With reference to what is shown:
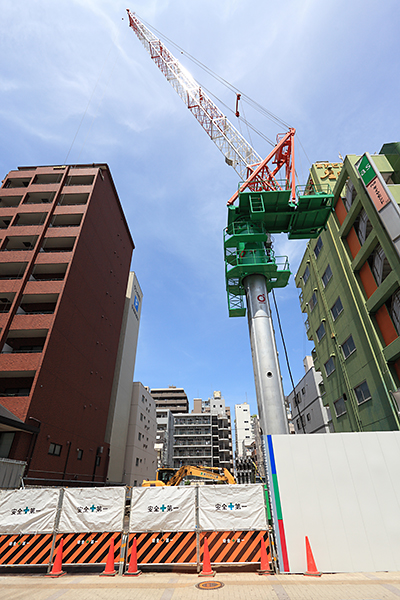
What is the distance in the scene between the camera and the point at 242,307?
71.2 ft

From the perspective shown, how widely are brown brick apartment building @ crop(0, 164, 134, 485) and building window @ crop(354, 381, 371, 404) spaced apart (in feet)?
77.5

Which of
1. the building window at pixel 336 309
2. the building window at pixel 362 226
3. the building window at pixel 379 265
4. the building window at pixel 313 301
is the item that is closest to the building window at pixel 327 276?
the building window at pixel 336 309

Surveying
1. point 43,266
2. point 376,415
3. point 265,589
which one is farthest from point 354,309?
point 43,266

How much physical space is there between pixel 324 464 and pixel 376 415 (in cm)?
1187

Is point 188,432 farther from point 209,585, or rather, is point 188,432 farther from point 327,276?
point 209,585

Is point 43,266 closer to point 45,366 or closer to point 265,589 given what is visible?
point 45,366

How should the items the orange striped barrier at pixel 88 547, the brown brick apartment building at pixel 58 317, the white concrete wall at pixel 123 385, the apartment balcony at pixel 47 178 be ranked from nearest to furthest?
the orange striped barrier at pixel 88 547
the brown brick apartment building at pixel 58 317
the apartment balcony at pixel 47 178
the white concrete wall at pixel 123 385

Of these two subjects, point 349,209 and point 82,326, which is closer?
point 349,209

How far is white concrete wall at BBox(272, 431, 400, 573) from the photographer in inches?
368

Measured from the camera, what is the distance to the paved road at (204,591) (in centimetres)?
746

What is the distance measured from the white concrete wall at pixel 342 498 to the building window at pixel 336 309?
1548 centimetres

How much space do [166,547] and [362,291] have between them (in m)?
18.7

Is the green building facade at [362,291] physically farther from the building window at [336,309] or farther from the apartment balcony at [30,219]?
the apartment balcony at [30,219]

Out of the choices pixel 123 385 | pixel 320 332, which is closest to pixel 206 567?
pixel 320 332
